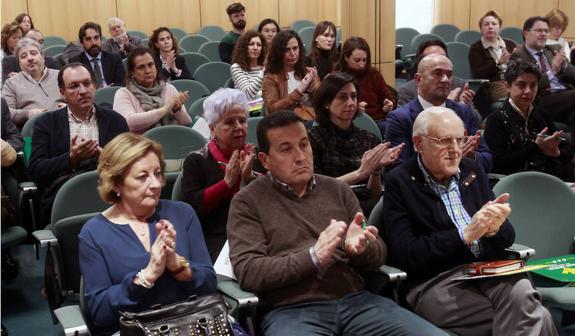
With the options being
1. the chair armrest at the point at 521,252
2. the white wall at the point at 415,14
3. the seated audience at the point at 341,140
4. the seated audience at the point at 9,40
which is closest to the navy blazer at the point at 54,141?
the seated audience at the point at 341,140

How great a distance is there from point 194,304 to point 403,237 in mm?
903

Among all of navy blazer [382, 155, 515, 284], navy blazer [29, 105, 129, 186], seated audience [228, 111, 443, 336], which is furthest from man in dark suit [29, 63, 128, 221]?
navy blazer [382, 155, 515, 284]

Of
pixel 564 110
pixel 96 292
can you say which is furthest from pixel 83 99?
pixel 564 110

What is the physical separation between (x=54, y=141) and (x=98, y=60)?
3293 mm

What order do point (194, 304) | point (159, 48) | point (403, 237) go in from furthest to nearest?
point (159, 48)
point (403, 237)
point (194, 304)

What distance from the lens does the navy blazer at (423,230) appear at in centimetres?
264

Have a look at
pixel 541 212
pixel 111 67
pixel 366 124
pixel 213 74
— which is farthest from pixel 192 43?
pixel 541 212

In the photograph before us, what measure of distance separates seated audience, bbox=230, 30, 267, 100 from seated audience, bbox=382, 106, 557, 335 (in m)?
2.98

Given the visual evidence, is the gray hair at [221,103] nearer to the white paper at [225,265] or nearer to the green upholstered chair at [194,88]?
the white paper at [225,265]

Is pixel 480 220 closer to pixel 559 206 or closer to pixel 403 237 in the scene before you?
pixel 403 237

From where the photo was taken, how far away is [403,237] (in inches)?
106

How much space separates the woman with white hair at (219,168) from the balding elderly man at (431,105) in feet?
3.11

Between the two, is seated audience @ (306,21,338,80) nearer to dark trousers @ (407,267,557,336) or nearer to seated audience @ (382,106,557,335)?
seated audience @ (382,106,557,335)

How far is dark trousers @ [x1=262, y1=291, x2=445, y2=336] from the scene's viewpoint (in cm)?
241
